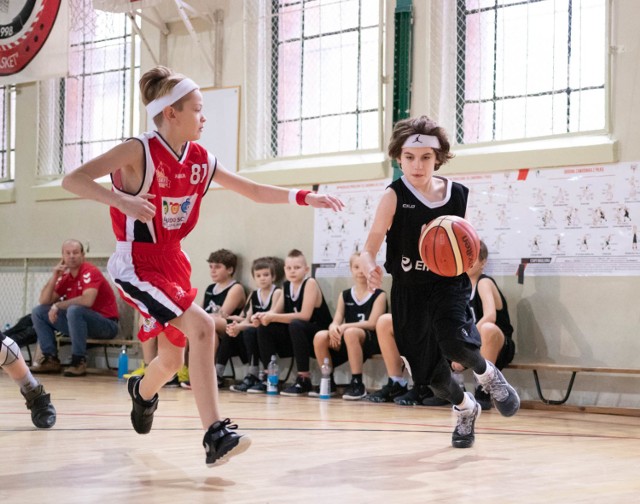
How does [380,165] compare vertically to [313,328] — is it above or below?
above

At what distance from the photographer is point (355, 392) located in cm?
795

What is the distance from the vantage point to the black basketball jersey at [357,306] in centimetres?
829

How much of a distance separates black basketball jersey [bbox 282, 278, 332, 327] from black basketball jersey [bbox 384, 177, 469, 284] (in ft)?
13.2

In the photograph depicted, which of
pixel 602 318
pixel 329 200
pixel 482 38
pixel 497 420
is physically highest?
pixel 482 38

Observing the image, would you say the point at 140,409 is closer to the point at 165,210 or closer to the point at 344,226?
the point at 165,210

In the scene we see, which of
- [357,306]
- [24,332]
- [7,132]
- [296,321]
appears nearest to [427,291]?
[357,306]

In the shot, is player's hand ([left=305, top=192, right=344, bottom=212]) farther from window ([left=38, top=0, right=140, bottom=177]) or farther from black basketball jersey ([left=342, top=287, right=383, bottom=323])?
window ([left=38, top=0, right=140, bottom=177])

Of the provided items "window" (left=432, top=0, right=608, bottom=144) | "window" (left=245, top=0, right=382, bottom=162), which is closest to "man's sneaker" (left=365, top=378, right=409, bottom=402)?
"window" (left=432, top=0, right=608, bottom=144)

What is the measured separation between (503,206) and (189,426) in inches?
151

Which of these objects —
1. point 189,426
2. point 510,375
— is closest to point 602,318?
point 510,375

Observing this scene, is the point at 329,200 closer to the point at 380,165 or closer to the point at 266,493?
the point at 266,493

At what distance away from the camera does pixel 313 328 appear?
8.48m

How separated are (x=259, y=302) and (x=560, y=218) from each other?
2912 mm

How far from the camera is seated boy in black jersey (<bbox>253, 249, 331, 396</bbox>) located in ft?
27.6
